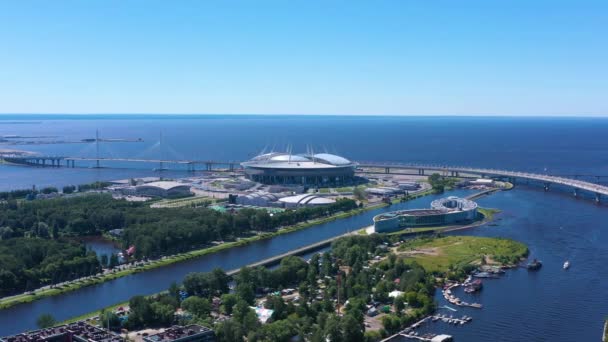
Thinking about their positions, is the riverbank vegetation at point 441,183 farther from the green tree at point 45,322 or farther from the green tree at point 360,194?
the green tree at point 45,322

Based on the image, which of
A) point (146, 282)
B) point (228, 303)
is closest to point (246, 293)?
point (228, 303)

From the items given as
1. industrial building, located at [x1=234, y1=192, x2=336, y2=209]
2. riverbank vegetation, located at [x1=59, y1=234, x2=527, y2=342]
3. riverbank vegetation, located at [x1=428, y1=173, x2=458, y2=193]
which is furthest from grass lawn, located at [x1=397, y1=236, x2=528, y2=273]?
riverbank vegetation, located at [x1=428, y1=173, x2=458, y2=193]

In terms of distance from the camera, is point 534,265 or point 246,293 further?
point 534,265

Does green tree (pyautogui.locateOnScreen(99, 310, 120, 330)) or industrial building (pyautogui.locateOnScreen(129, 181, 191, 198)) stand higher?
industrial building (pyautogui.locateOnScreen(129, 181, 191, 198))

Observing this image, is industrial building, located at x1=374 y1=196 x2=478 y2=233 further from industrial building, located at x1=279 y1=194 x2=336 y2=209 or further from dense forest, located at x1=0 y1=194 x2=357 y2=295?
industrial building, located at x1=279 y1=194 x2=336 y2=209

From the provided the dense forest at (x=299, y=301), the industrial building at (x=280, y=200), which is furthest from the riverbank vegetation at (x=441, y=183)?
the dense forest at (x=299, y=301)

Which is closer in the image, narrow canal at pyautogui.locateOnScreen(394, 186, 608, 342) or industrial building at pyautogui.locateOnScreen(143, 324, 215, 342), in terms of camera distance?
industrial building at pyautogui.locateOnScreen(143, 324, 215, 342)

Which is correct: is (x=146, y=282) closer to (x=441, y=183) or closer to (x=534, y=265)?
(x=534, y=265)

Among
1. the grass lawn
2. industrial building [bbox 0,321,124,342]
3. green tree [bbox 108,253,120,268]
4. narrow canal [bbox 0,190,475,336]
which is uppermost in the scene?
the grass lawn
